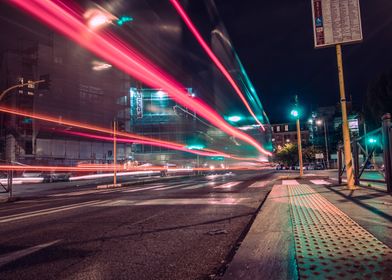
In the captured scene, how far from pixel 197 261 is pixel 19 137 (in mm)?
51233

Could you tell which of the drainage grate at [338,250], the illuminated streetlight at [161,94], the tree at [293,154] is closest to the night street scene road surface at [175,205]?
the drainage grate at [338,250]

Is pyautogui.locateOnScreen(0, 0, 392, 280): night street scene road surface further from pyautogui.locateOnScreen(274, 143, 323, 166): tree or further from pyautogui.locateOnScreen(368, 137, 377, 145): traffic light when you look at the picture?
pyautogui.locateOnScreen(274, 143, 323, 166): tree

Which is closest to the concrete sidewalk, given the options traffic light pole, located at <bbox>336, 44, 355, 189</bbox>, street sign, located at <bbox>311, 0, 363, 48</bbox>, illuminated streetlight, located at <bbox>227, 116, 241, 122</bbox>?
traffic light pole, located at <bbox>336, 44, 355, 189</bbox>

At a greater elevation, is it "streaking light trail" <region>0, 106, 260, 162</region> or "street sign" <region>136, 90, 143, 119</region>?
"street sign" <region>136, 90, 143, 119</region>

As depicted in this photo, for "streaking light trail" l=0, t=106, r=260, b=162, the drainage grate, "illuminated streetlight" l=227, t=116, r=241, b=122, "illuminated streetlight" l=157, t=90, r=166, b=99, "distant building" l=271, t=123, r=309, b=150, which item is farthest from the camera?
"distant building" l=271, t=123, r=309, b=150

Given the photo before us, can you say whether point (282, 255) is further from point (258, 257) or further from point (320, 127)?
point (320, 127)

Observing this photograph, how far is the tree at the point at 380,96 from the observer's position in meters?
42.8

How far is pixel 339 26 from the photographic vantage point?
1035 centimetres

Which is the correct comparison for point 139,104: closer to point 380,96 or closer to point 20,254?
point 380,96

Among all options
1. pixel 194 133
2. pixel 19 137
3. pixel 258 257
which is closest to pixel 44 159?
pixel 19 137

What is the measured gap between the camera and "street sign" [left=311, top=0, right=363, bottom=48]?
10.2 metres

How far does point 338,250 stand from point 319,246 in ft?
0.80

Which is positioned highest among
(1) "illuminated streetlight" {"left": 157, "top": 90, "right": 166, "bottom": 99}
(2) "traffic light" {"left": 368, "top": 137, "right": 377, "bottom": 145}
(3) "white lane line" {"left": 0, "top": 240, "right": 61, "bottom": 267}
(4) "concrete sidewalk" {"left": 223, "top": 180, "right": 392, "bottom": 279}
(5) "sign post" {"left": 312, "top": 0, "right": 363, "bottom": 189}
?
(1) "illuminated streetlight" {"left": 157, "top": 90, "right": 166, "bottom": 99}

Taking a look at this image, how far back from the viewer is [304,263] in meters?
3.14
